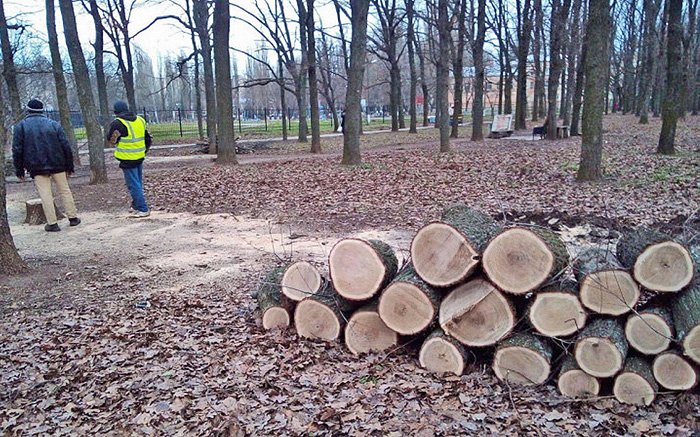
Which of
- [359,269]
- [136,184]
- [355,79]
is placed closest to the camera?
[359,269]

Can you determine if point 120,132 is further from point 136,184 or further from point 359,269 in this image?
point 359,269

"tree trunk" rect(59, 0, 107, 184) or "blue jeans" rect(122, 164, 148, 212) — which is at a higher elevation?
"tree trunk" rect(59, 0, 107, 184)

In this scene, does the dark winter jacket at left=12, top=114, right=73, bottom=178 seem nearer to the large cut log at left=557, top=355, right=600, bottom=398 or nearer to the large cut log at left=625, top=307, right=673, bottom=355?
→ the large cut log at left=557, top=355, right=600, bottom=398

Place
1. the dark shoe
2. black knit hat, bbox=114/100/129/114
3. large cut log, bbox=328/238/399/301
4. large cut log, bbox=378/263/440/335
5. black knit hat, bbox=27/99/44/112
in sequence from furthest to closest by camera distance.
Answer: black knit hat, bbox=114/100/129/114
the dark shoe
black knit hat, bbox=27/99/44/112
large cut log, bbox=328/238/399/301
large cut log, bbox=378/263/440/335

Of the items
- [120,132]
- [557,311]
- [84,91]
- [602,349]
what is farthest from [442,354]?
[84,91]

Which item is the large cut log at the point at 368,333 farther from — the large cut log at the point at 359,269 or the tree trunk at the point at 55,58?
the tree trunk at the point at 55,58

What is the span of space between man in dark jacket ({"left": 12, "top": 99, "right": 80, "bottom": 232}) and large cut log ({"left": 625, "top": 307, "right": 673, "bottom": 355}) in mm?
7801

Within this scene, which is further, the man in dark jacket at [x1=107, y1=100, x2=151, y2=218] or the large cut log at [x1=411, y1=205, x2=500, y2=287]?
the man in dark jacket at [x1=107, y1=100, x2=151, y2=218]

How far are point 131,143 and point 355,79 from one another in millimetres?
7107

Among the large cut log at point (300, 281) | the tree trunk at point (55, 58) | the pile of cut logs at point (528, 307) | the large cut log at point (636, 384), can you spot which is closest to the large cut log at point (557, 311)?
the pile of cut logs at point (528, 307)

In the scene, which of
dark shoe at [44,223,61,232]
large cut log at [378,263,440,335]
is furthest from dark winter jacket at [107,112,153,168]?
large cut log at [378,263,440,335]

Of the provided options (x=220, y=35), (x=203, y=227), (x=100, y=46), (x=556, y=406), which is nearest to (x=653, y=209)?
(x=556, y=406)

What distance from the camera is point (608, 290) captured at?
3307 millimetres

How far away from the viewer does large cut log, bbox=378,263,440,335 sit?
12.3ft
